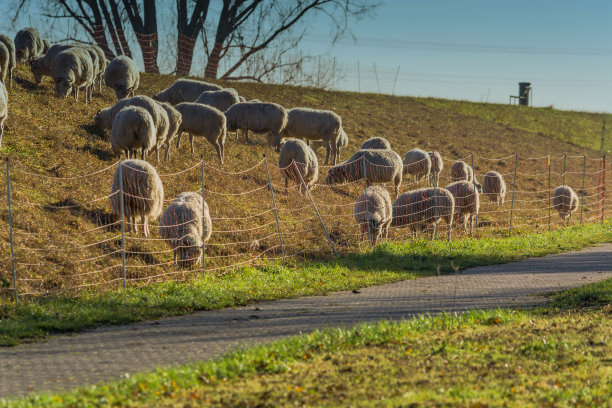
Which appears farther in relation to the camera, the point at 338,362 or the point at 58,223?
the point at 58,223

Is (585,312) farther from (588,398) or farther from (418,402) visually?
(418,402)


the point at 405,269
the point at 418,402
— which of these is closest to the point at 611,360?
the point at 418,402

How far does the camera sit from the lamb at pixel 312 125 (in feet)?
77.9

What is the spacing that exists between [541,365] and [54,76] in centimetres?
1758

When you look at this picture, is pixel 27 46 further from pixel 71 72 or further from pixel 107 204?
A: pixel 107 204

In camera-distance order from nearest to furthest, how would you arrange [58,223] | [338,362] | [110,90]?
[338,362] → [58,223] → [110,90]

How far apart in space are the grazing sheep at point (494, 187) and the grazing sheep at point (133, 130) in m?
12.3

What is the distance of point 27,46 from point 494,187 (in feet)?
53.8

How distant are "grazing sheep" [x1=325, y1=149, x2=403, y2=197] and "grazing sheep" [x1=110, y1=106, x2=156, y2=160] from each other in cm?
596

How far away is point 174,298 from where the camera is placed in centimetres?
981

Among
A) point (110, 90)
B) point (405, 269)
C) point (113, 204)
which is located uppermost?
point (110, 90)

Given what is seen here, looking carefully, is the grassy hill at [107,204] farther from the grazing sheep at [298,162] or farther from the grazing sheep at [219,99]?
the grazing sheep at [219,99]

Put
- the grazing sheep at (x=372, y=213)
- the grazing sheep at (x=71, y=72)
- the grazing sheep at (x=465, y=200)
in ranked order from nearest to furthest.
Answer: the grazing sheep at (x=372, y=213), the grazing sheep at (x=465, y=200), the grazing sheep at (x=71, y=72)

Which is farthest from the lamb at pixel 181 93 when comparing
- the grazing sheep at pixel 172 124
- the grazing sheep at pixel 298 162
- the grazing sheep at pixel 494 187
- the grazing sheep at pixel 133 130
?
the grazing sheep at pixel 494 187
